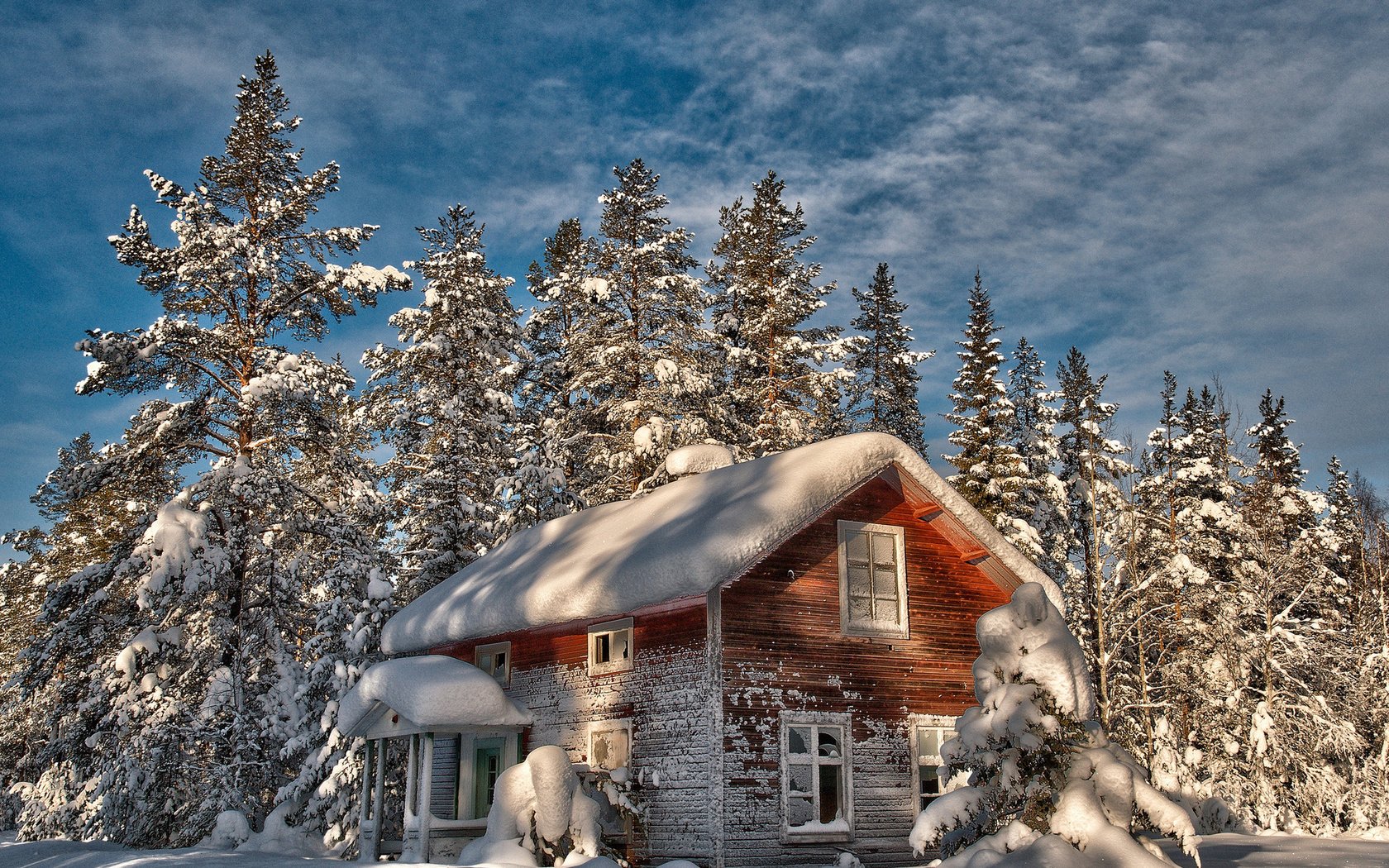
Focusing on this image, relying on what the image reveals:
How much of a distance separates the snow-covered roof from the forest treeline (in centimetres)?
338

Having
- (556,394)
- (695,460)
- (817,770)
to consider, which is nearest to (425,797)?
(817,770)

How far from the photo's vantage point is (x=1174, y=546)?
89.2 ft

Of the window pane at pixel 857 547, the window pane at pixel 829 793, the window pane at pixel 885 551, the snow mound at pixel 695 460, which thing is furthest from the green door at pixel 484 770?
the window pane at pixel 885 551

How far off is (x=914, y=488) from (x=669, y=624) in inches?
189

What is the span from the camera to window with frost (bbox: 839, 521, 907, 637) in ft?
54.7

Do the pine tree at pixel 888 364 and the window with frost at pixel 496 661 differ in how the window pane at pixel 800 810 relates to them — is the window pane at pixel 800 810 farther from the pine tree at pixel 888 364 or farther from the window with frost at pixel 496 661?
the pine tree at pixel 888 364

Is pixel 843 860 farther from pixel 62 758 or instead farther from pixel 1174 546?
pixel 62 758

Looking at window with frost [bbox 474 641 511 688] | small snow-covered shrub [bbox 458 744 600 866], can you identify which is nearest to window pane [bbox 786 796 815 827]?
small snow-covered shrub [bbox 458 744 600 866]

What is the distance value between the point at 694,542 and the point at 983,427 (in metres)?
17.5

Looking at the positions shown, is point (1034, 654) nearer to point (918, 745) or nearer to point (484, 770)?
point (918, 745)

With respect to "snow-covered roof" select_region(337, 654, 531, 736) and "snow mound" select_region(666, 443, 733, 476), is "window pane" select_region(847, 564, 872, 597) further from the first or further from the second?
"snow-covered roof" select_region(337, 654, 531, 736)

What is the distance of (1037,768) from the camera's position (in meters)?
11.1

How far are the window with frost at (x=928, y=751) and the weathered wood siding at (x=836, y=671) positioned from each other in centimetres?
17

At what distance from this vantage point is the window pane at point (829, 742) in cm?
1586
